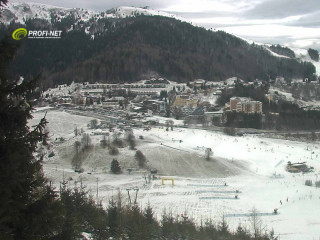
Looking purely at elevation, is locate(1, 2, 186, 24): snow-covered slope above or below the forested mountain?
above

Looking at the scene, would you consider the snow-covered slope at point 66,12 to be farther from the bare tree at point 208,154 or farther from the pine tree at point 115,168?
the pine tree at point 115,168

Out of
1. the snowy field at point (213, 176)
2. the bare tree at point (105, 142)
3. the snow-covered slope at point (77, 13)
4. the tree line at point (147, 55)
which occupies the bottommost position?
the snowy field at point (213, 176)

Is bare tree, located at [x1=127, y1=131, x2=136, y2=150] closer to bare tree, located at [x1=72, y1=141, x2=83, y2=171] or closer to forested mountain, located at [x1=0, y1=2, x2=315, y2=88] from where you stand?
bare tree, located at [x1=72, y1=141, x2=83, y2=171]

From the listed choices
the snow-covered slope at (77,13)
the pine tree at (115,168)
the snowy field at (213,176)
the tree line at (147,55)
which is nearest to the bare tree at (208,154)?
the snowy field at (213,176)

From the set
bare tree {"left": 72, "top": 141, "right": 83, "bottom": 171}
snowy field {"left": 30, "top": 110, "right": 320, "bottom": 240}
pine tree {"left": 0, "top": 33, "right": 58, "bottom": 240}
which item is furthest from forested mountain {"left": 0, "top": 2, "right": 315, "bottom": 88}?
pine tree {"left": 0, "top": 33, "right": 58, "bottom": 240}

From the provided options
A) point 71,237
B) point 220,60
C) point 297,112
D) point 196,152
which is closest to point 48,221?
point 71,237

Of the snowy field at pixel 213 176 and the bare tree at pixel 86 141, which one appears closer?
the snowy field at pixel 213 176

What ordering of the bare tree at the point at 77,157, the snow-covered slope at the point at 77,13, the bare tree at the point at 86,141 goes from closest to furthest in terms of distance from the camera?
1. the bare tree at the point at 77,157
2. the bare tree at the point at 86,141
3. the snow-covered slope at the point at 77,13
